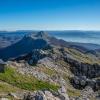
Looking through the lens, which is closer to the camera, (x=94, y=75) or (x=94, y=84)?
(x=94, y=84)

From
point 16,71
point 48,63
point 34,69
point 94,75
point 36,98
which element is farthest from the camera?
point 94,75

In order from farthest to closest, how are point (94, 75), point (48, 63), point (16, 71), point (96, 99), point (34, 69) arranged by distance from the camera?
point (94, 75)
point (48, 63)
point (34, 69)
point (16, 71)
point (96, 99)

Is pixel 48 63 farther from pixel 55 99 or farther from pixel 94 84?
pixel 55 99

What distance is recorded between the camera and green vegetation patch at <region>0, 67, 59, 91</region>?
103750 millimetres

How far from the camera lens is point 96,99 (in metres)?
101

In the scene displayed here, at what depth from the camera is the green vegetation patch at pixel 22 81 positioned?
104m

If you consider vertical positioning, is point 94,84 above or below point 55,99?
below

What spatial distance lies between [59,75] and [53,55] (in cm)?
3317

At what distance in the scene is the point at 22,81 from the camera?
352 ft

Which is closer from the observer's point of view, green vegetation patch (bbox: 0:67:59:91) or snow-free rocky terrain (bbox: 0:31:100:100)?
snow-free rocky terrain (bbox: 0:31:100:100)

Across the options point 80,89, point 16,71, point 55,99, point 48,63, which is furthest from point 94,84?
point 55,99

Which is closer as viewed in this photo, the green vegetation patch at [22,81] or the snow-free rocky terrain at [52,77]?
the snow-free rocky terrain at [52,77]

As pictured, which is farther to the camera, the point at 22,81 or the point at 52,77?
the point at 52,77

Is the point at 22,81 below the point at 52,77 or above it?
above
